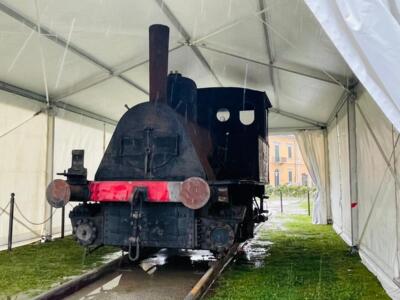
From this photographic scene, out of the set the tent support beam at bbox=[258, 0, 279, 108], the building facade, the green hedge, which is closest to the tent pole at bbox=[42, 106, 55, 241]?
the tent support beam at bbox=[258, 0, 279, 108]

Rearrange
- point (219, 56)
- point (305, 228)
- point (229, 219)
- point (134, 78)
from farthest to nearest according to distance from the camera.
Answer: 1. point (305, 228)
2. point (134, 78)
3. point (219, 56)
4. point (229, 219)

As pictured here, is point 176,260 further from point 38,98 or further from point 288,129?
point 288,129

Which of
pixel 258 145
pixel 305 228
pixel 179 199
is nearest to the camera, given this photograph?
pixel 179 199

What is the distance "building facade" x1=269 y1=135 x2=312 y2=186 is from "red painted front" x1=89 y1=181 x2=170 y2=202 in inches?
1320

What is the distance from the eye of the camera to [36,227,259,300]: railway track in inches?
173

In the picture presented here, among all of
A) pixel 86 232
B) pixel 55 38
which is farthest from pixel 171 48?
pixel 86 232

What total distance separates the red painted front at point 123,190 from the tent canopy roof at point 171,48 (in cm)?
135

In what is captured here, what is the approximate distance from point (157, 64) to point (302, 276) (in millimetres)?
3309

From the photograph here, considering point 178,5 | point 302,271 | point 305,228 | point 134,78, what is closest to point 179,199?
point 302,271

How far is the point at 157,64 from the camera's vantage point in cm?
530

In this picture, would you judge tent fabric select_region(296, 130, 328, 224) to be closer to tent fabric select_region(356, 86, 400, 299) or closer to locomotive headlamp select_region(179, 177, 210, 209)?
tent fabric select_region(356, 86, 400, 299)

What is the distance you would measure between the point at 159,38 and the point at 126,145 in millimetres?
1470

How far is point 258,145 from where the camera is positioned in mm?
6656

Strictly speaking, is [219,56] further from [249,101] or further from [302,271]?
[302,271]
